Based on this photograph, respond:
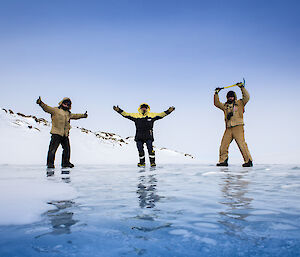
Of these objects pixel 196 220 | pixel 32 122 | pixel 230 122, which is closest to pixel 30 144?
pixel 32 122

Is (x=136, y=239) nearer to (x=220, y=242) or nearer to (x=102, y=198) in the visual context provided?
(x=220, y=242)

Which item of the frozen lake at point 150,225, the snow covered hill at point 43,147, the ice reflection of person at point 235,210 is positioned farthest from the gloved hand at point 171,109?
the frozen lake at point 150,225

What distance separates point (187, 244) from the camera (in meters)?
1.44

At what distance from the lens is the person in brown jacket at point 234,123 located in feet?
25.7

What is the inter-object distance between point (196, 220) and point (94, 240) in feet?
2.30

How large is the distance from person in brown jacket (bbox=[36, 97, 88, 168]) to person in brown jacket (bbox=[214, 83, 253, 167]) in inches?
164

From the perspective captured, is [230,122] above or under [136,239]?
above

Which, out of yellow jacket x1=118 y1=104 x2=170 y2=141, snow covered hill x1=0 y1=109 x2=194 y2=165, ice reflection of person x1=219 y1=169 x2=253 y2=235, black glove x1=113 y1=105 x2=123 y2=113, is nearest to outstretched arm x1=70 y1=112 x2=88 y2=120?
black glove x1=113 y1=105 x2=123 y2=113

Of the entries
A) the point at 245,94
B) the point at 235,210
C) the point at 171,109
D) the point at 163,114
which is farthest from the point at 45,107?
the point at 235,210

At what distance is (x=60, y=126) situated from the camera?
7926 millimetres

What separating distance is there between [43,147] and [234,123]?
808 centimetres

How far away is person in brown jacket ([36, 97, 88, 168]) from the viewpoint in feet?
25.8

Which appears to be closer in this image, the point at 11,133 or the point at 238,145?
the point at 238,145

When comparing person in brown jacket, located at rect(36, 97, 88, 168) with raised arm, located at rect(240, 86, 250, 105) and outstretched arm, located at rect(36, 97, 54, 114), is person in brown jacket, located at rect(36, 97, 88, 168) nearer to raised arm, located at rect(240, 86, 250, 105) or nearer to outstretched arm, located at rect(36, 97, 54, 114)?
outstretched arm, located at rect(36, 97, 54, 114)
